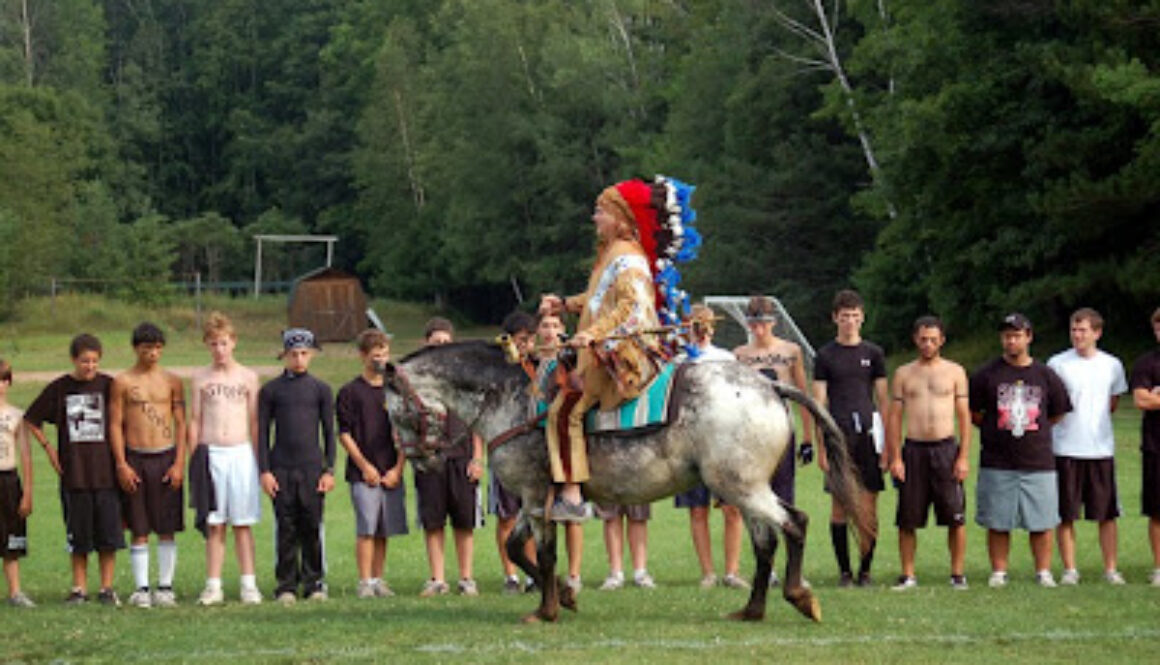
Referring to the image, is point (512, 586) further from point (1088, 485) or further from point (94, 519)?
point (1088, 485)

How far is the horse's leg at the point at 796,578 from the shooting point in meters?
10.4

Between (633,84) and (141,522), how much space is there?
58.7 m

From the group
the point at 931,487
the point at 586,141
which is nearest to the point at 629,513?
the point at 931,487

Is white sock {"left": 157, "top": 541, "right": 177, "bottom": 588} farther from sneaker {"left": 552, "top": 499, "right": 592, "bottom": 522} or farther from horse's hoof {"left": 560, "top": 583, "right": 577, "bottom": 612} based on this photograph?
sneaker {"left": 552, "top": 499, "right": 592, "bottom": 522}

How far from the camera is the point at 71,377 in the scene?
12.5 metres

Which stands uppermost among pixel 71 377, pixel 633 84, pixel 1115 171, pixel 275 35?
pixel 275 35

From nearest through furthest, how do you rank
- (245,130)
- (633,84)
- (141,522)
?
(141,522) → (633,84) → (245,130)

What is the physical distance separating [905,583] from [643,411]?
3.08m

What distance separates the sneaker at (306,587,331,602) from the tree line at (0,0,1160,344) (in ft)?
72.3

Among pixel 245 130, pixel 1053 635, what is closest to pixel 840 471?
pixel 1053 635

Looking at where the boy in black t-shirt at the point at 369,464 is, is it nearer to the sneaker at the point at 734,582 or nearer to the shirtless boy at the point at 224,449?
the shirtless boy at the point at 224,449

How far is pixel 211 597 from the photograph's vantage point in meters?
12.2

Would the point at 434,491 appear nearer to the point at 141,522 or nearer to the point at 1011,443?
the point at 141,522

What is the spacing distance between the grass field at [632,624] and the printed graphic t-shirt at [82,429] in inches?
36.8
